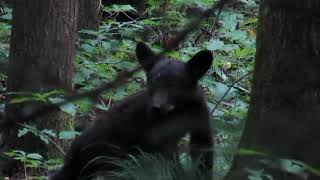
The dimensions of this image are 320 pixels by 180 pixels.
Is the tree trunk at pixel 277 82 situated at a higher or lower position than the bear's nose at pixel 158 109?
higher

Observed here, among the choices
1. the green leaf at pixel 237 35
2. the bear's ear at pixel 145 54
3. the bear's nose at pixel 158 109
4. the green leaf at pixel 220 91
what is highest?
the bear's ear at pixel 145 54

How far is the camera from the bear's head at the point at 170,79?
4832mm

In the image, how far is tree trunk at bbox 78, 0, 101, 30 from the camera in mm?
10598

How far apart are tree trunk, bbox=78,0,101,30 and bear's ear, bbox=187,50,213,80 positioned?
530 centimetres

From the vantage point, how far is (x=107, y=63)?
24.3ft

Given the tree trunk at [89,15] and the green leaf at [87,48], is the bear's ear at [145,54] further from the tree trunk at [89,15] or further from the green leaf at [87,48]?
the tree trunk at [89,15]

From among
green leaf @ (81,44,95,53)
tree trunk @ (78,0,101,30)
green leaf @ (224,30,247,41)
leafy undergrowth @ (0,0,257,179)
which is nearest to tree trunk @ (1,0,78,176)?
leafy undergrowth @ (0,0,257,179)

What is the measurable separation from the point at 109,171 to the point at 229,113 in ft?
6.23

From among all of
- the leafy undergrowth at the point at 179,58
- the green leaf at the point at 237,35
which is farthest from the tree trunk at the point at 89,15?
the green leaf at the point at 237,35

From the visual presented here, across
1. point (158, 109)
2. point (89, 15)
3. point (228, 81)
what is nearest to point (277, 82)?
point (158, 109)

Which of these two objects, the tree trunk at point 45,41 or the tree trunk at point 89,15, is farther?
the tree trunk at point 89,15

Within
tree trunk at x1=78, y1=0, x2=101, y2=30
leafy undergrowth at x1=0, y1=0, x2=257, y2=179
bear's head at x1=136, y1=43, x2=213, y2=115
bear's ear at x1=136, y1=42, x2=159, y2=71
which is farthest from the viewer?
tree trunk at x1=78, y1=0, x2=101, y2=30

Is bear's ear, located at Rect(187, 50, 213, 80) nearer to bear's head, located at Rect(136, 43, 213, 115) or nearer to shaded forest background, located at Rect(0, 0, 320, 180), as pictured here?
bear's head, located at Rect(136, 43, 213, 115)

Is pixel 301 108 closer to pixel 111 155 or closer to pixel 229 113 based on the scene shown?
pixel 111 155
